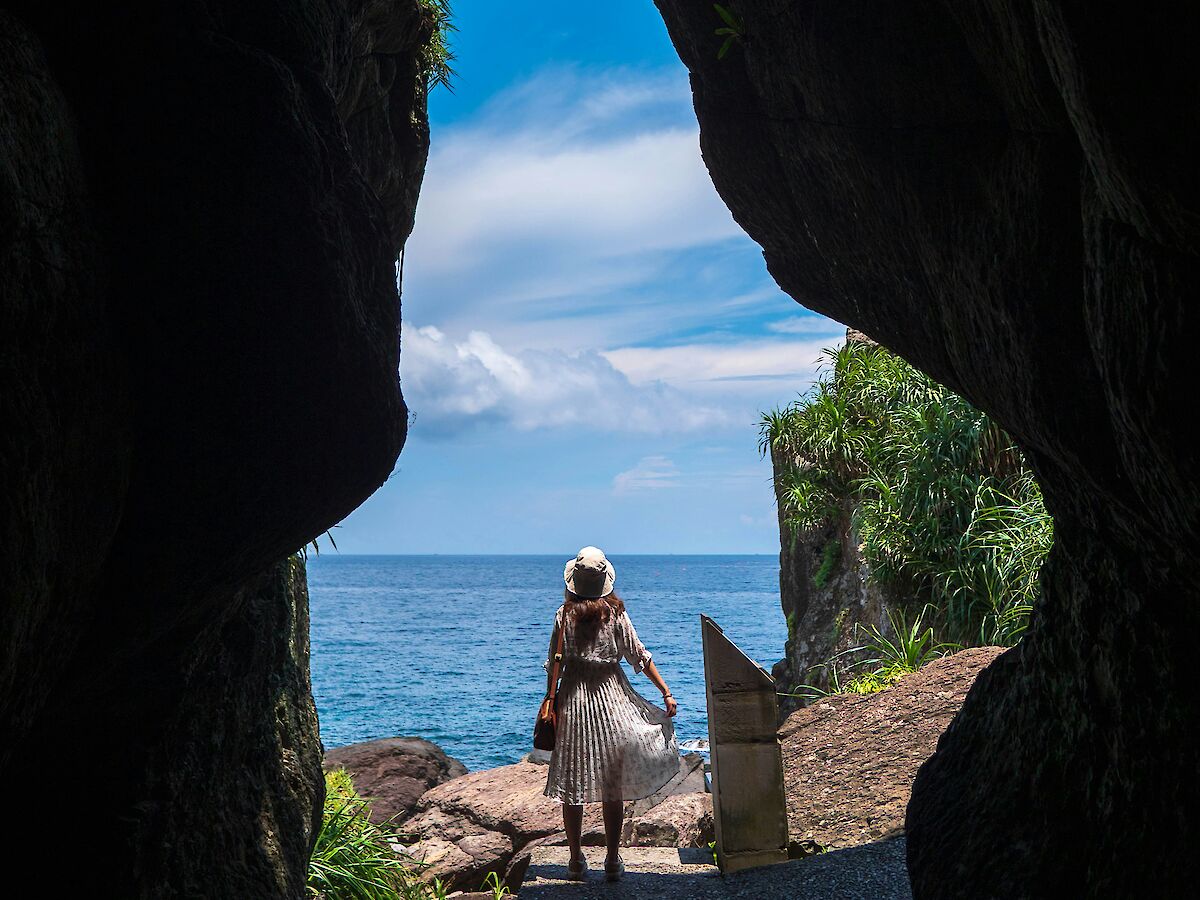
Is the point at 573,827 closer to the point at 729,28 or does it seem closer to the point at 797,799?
the point at 797,799

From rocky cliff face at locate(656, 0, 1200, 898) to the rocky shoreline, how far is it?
3116 mm

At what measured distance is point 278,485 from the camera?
12.2 ft

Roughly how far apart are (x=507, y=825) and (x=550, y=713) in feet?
8.00

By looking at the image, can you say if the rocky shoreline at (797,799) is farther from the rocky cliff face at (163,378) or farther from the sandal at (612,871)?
the rocky cliff face at (163,378)

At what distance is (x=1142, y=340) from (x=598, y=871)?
217 inches

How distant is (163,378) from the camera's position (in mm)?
3354

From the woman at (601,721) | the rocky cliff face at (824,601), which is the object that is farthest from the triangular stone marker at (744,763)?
the rocky cliff face at (824,601)

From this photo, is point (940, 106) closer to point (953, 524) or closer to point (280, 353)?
point (280, 353)

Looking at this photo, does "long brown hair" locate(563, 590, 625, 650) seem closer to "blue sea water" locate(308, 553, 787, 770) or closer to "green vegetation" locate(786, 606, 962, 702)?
"green vegetation" locate(786, 606, 962, 702)

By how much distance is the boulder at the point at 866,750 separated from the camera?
23.3 ft

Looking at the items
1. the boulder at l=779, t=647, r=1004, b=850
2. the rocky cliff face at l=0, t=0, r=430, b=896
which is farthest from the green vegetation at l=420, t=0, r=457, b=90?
the boulder at l=779, t=647, r=1004, b=850

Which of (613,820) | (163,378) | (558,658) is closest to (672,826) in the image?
(613,820)

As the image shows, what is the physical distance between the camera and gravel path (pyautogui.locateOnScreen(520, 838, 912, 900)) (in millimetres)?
5469

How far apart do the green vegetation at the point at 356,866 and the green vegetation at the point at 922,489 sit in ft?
19.1
